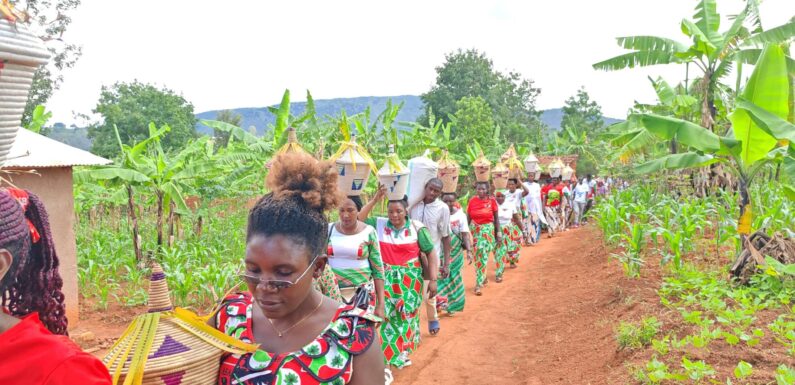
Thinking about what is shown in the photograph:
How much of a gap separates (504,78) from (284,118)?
128 ft

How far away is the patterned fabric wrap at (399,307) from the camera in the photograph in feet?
20.6

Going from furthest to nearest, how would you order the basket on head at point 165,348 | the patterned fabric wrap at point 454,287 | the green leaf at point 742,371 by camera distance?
the patterned fabric wrap at point 454,287 < the green leaf at point 742,371 < the basket on head at point 165,348

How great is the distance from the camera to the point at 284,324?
228 cm

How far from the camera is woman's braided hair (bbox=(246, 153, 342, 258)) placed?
227 centimetres

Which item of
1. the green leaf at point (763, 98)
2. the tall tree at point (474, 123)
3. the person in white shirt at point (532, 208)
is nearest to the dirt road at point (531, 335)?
the green leaf at point (763, 98)

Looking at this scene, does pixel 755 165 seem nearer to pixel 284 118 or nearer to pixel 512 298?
pixel 512 298

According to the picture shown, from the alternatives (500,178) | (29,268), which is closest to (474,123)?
(500,178)

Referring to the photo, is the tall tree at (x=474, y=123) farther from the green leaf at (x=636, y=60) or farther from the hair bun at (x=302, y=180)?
the hair bun at (x=302, y=180)

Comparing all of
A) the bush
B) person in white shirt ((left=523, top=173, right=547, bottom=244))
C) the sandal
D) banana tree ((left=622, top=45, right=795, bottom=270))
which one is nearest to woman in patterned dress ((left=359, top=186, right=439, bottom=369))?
the sandal

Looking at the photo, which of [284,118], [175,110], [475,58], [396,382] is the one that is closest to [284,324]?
[396,382]

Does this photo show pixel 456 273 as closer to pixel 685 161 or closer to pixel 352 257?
pixel 685 161

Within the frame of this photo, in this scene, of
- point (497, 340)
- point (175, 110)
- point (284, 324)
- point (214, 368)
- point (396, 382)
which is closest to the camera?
point (214, 368)

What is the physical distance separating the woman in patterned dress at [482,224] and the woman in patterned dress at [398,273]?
3889 millimetres

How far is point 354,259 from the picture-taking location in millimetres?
5258
